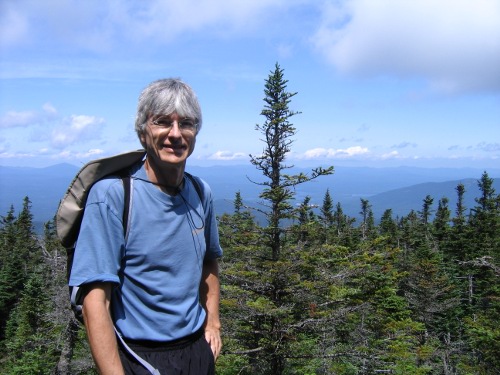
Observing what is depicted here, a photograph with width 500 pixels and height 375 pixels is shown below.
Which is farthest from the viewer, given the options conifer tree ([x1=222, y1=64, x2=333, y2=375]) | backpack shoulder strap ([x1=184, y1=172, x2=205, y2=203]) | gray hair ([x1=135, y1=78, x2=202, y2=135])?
conifer tree ([x1=222, y1=64, x2=333, y2=375])

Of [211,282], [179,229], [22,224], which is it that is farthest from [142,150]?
[22,224]

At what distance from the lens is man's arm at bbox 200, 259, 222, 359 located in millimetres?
2533

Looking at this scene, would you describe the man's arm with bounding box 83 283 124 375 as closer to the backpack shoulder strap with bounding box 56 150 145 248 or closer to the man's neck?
the backpack shoulder strap with bounding box 56 150 145 248

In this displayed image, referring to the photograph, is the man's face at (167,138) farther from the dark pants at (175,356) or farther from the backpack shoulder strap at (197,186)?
the dark pants at (175,356)

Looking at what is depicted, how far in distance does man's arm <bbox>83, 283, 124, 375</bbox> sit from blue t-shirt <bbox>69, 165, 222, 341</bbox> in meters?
0.08

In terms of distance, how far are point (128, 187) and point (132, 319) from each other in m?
0.67

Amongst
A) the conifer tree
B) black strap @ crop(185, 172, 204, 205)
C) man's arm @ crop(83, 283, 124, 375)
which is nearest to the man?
man's arm @ crop(83, 283, 124, 375)

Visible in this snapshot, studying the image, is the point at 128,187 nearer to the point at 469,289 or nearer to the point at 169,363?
the point at 169,363

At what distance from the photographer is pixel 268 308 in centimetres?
1108

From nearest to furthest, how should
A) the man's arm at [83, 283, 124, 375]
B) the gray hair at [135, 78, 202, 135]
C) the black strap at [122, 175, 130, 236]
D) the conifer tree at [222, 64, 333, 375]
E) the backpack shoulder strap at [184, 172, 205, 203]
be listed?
the man's arm at [83, 283, 124, 375] → the black strap at [122, 175, 130, 236] → the gray hair at [135, 78, 202, 135] → the backpack shoulder strap at [184, 172, 205, 203] → the conifer tree at [222, 64, 333, 375]

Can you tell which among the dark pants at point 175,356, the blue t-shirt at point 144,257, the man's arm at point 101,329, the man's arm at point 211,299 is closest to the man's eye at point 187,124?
the blue t-shirt at point 144,257

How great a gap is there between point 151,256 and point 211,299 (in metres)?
0.84

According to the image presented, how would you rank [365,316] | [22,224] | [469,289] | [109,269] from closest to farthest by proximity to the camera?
[109,269], [365,316], [469,289], [22,224]

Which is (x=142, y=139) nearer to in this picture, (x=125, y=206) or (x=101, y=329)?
(x=125, y=206)
